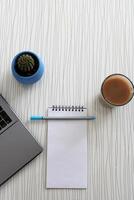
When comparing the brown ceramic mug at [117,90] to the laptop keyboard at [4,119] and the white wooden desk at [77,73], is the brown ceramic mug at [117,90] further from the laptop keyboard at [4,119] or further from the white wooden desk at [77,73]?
the laptop keyboard at [4,119]

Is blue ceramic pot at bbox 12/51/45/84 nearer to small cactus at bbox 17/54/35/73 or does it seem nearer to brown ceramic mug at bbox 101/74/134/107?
small cactus at bbox 17/54/35/73

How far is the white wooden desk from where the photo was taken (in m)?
0.75

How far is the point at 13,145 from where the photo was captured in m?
0.76

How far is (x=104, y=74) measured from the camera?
2.66 ft

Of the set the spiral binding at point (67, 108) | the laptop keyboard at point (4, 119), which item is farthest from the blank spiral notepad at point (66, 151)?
the laptop keyboard at point (4, 119)

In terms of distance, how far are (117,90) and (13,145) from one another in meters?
0.29

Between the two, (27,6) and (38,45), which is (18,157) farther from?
(27,6)

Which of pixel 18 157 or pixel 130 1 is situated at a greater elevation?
pixel 130 1

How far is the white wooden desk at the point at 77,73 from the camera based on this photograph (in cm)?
75

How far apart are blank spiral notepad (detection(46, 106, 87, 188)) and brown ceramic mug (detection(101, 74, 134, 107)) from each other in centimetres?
8

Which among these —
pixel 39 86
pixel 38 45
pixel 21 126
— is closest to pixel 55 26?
pixel 38 45

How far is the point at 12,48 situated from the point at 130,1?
1.16 feet

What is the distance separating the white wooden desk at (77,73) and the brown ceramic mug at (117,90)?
5 centimetres

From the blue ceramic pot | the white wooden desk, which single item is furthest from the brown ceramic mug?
the blue ceramic pot
